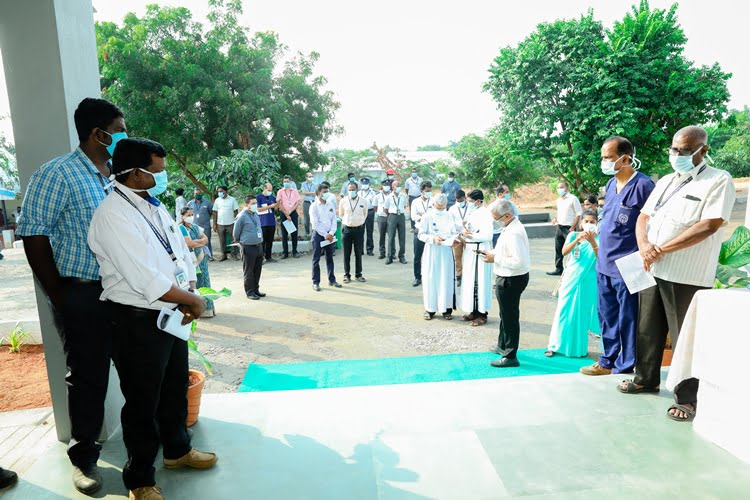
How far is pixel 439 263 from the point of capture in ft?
22.5

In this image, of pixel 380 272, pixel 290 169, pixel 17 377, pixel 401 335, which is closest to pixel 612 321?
pixel 401 335

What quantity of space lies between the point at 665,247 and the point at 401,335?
369cm

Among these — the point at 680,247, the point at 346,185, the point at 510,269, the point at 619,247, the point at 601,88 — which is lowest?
the point at 510,269

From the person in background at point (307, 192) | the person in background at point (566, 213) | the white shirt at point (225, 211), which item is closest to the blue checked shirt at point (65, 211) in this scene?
the person in background at point (566, 213)

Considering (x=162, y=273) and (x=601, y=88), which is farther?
(x=601, y=88)

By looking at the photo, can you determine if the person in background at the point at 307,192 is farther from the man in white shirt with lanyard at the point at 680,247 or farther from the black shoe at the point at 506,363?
the man in white shirt with lanyard at the point at 680,247

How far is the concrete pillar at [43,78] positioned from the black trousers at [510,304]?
11.9ft

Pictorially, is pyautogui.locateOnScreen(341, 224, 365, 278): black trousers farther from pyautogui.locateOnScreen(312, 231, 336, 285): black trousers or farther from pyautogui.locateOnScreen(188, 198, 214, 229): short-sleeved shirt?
pyautogui.locateOnScreen(188, 198, 214, 229): short-sleeved shirt

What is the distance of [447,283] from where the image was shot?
6879mm

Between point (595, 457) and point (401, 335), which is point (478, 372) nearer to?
point (401, 335)

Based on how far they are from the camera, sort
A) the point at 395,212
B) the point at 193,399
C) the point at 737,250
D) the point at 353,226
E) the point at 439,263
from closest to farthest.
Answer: the point at 193,399, the point at 737,250, the point at 439,263, the point at 353,226, the point at 395,212

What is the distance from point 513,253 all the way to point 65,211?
3.62 metres

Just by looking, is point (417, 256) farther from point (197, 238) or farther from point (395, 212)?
point (197, 238)

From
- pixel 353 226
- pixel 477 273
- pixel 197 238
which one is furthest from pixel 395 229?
pixel 197 238
